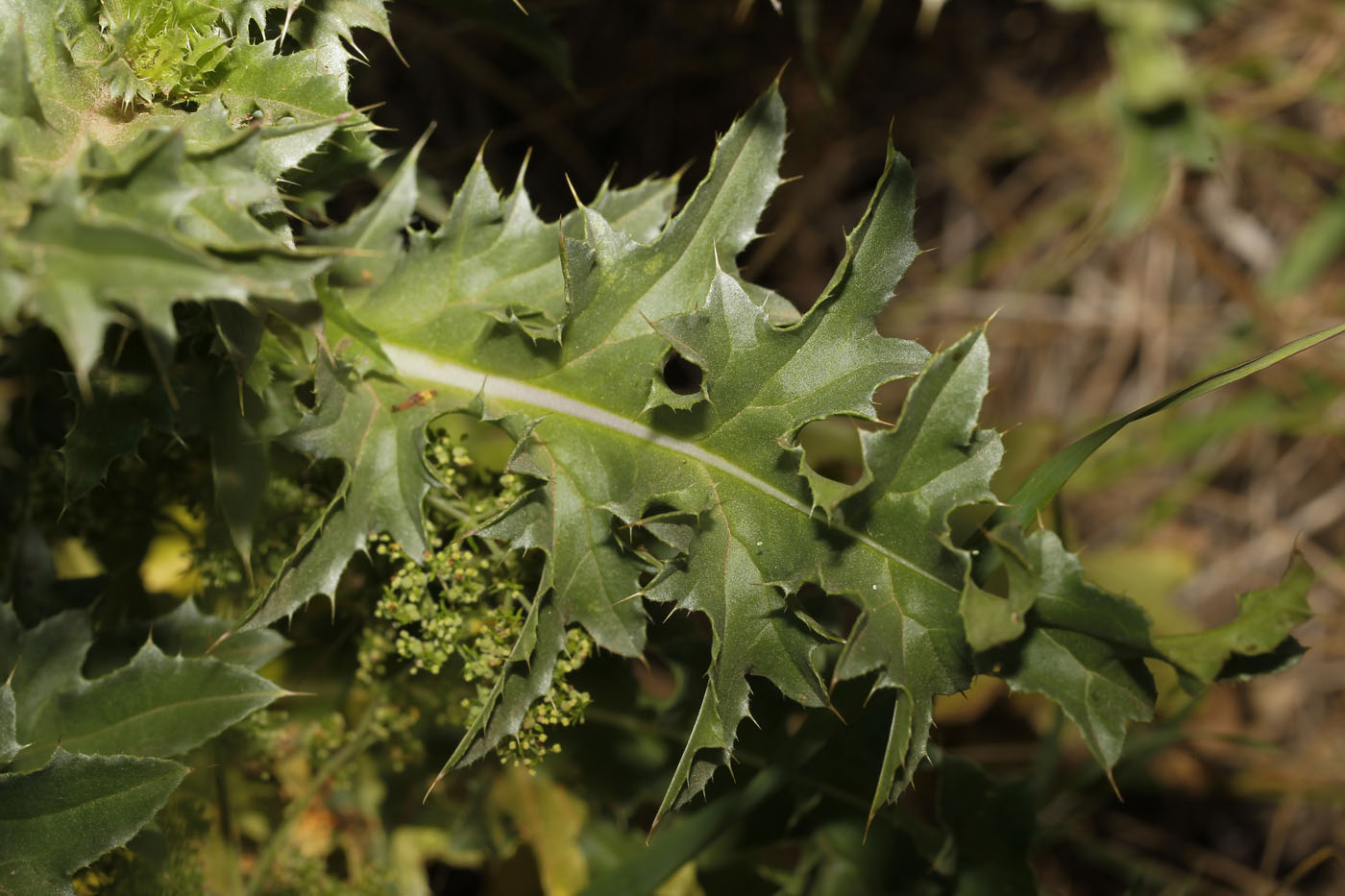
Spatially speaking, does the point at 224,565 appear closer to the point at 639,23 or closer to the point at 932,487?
the point at 932,487

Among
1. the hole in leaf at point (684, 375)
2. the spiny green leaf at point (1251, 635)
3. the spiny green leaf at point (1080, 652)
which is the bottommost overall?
the hole in leaf at point (684, 375)

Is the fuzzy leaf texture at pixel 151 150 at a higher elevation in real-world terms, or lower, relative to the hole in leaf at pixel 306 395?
higher

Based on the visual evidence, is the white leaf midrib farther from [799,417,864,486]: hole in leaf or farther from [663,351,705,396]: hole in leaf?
[663,351,705,396]: hole in leaf

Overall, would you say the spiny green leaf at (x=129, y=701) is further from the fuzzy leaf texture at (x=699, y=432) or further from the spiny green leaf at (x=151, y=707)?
the fuzzy leaf texture at (x=699, y=432)

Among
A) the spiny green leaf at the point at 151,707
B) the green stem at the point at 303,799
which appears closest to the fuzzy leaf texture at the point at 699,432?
the spiny green leaf at the point at 151,707

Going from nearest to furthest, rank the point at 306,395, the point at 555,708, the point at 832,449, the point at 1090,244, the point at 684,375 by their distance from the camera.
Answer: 1. the point at 555,708
2. the point at 306,395
3. the point at 832,449
4. the point at 684,375
5. the point at 1090,244

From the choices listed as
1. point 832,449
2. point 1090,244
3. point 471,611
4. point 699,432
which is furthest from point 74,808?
point 1090,244

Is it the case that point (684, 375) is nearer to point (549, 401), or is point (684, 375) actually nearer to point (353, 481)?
point (549, 401)
